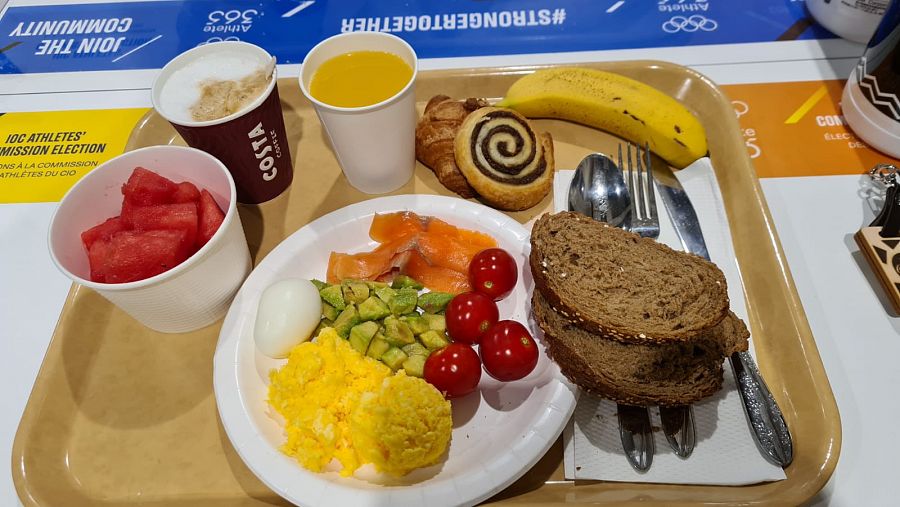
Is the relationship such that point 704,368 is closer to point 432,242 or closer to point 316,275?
point 432,242

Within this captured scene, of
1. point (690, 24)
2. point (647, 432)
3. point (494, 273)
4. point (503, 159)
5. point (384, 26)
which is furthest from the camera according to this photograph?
point (384, 26)

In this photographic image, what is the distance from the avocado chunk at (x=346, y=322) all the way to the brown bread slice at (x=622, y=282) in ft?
1.72

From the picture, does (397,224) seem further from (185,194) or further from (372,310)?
(185,194)

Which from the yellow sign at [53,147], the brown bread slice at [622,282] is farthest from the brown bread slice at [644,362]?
the yellow sign at [53,147]

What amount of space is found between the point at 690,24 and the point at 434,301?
1863mm

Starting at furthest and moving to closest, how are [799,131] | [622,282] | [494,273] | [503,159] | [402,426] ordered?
[799,131]
[503,159]
[494,273]
[622,282]
[402,426]

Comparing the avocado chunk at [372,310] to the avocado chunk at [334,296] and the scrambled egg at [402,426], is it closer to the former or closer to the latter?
the avocado chunk at [334,296]

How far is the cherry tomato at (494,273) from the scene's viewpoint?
1.56 metres

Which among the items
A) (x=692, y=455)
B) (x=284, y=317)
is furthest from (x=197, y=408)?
(x=692, y=455)

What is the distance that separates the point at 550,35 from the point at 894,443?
198 cm

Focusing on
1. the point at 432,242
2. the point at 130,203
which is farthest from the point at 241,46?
the point at 432,242

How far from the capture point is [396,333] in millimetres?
1494

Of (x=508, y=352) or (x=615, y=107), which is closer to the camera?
(x=508, y=352)

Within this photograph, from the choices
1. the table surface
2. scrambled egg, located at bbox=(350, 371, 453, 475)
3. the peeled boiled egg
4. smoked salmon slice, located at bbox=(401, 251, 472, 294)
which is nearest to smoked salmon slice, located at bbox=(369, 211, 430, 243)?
smoked salmon slice, located at bbox=(401, 251, 472, 294)
